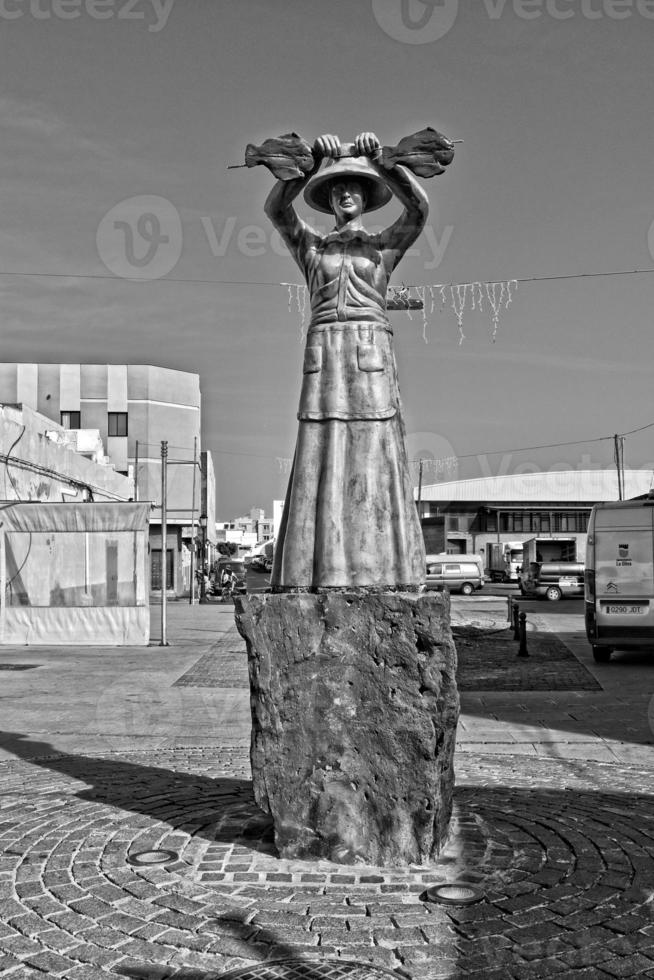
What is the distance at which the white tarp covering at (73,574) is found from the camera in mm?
19312

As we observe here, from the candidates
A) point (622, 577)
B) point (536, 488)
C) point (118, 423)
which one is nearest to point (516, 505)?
point (536, 488)

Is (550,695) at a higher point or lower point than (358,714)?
lower

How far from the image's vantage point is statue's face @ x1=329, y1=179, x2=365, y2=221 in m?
5.84

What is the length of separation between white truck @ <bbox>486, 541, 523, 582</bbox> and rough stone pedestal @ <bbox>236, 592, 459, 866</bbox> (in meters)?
48.0

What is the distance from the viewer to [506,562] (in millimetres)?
53031

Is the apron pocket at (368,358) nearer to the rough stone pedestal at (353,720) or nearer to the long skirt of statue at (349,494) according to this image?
the long skirt of statue at (349,494)

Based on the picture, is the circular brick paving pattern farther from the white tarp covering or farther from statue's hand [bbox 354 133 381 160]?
the white tarp covering

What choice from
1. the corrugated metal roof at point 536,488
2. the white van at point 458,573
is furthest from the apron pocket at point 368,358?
the corrugated metal roof at point 536,488

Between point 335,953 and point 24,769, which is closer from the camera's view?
point 335,953

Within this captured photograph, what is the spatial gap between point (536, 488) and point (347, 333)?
205 ft

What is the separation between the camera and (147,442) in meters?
46.2

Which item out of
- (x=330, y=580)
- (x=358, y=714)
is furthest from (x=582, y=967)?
(x=330, y=580)

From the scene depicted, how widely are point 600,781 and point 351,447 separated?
11.5ft

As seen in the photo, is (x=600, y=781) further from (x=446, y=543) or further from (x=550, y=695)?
(x=446, y=543)
